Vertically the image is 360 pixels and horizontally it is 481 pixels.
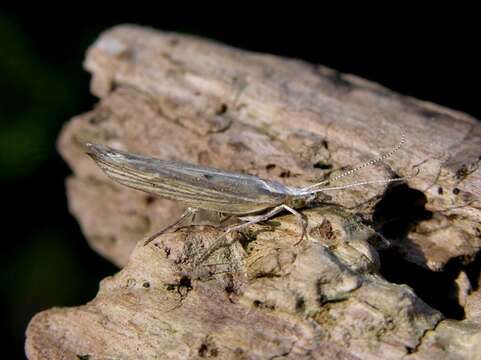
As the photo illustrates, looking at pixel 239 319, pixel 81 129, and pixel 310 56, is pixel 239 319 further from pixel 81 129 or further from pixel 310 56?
pixel 310 56

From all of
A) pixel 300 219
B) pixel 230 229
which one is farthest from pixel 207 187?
pixel 300 219

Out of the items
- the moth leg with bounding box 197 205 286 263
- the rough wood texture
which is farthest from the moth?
the rough wood texture

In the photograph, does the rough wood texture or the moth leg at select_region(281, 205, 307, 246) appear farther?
the moth leg at select_region(281, 205, 307, 246)

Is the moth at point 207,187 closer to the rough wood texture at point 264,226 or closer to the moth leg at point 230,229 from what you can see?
the moth leg at point 230,229

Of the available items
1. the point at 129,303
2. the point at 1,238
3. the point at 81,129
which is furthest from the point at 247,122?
the point at 1,238

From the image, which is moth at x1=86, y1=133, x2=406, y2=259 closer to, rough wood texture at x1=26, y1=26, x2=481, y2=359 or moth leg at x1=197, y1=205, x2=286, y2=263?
moth leg at x1=197, y1=205, x2=286, y2=263

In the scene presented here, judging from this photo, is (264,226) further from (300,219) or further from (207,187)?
(207,187)
